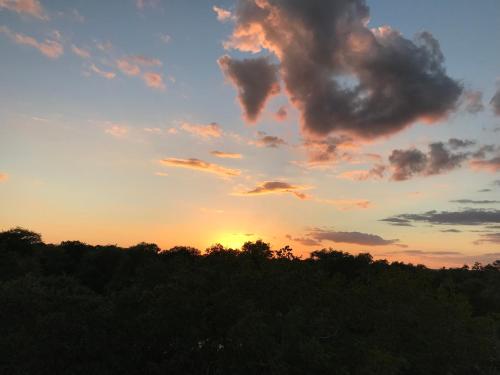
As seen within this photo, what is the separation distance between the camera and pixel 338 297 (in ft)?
105

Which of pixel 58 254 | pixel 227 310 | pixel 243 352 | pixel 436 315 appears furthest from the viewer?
pixel 58 254

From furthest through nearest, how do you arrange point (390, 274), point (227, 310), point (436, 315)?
1. point (390, 274)
2. point (436, 315)
3. point (227, 310)

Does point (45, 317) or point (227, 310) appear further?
point (227, 310)

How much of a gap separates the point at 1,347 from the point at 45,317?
360 centimetres

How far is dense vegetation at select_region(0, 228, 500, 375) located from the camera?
24.1 meters

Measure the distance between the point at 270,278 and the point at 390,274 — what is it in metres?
18.9

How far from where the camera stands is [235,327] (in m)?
23.1

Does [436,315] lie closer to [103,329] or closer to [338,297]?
[338,297]

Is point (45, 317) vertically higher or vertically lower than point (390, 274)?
lower

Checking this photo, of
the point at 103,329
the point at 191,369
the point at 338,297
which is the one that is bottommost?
the point at 191,369

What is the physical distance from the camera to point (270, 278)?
3016 centimetres

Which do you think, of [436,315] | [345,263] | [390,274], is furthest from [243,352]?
[345,263]

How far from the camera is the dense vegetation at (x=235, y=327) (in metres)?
24.1

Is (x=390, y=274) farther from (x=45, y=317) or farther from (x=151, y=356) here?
(x=45, y=317)
